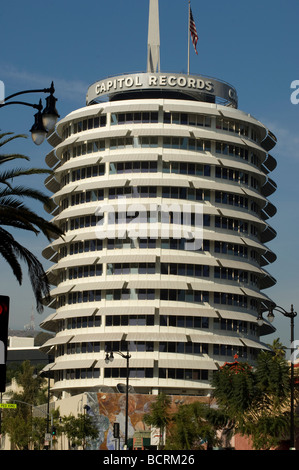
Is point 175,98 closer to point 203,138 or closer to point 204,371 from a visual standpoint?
point 203,138

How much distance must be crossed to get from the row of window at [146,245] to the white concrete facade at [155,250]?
12 centimetres

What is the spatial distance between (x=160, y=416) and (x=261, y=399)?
672 inches

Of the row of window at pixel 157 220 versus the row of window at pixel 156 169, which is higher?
the row of window at pixel 156 169

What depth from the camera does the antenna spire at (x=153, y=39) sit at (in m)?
116

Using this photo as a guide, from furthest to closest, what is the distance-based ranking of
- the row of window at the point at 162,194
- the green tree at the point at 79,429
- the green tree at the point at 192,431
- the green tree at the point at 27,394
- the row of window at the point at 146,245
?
the green tree at the point at 27,394 → the row of window at the point at 162,194 → the row of window at the point at 146,245 → the green tree at the point at 79,429 → the green tree at the point at 192,431

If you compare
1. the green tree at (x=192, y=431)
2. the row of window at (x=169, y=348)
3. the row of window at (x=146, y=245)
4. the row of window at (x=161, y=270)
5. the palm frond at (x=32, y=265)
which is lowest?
the green tree at (x=192, y=431)

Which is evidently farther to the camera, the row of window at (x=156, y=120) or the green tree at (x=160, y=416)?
the row of window at (x=156, y=120)

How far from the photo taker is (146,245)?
10469cm

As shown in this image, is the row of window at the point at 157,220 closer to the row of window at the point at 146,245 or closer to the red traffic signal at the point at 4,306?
the row of window at the point at 146,245

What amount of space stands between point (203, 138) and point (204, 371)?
27.5 metres

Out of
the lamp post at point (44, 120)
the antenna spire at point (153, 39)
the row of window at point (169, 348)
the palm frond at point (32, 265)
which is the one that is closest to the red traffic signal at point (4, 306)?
the lamp post at point (44, 120)

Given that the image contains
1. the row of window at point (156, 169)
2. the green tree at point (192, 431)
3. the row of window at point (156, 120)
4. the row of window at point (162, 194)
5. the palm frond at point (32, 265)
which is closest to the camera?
the palm frond at point (32, 265)

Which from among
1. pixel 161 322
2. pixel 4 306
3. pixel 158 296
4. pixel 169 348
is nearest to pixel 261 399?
pixel 169 348
